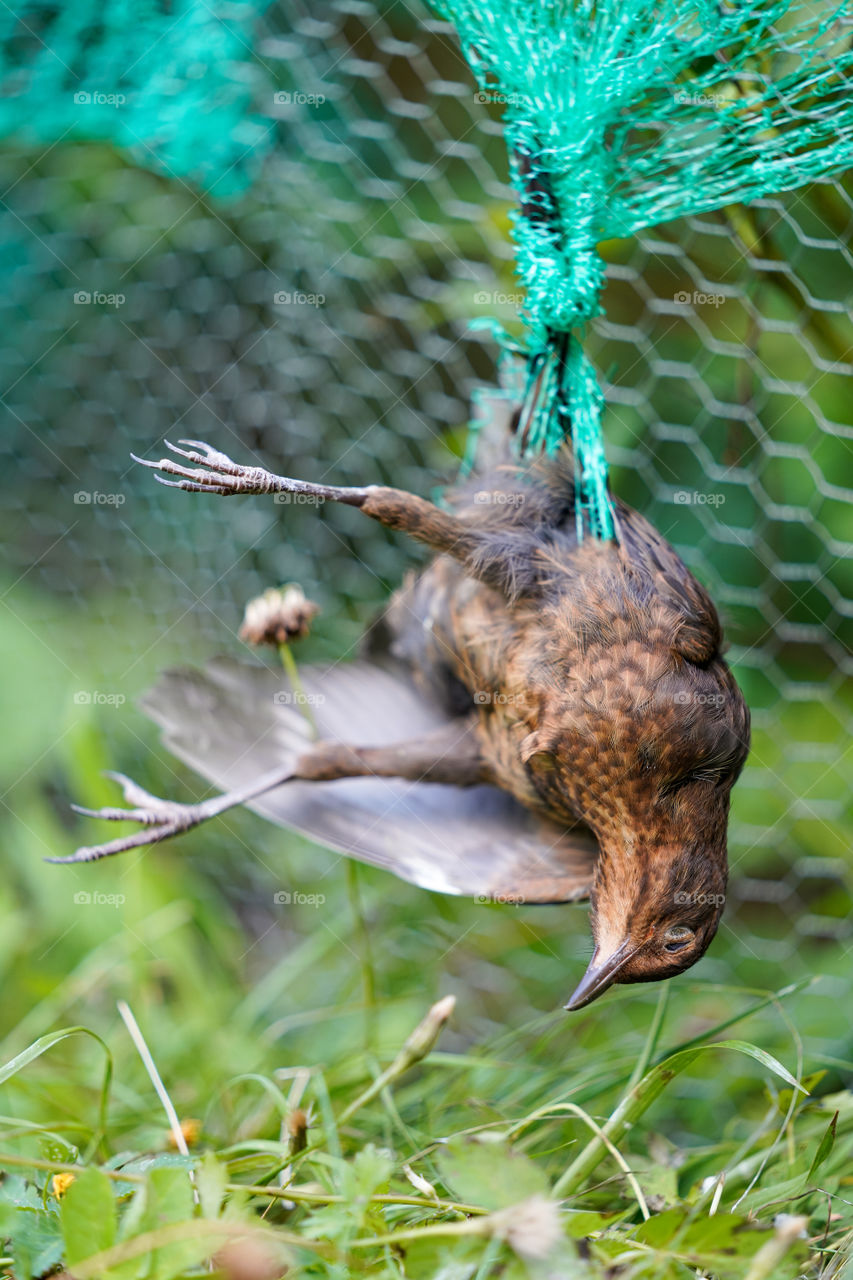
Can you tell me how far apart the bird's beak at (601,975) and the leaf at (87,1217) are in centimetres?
30

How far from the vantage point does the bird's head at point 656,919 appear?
66 centimetres

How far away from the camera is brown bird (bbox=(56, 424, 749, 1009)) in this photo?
0.66m

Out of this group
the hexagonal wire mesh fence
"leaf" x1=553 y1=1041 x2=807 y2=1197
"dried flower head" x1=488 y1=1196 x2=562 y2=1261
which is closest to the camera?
"dried flower head" x1=488 y1=1196 x2=562 y2=1261

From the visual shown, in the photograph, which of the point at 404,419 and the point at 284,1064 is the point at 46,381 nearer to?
the point at 404,419

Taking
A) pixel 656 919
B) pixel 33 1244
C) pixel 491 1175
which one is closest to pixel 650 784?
pixel 656 919

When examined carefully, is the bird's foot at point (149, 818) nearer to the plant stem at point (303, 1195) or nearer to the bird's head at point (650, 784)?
the plant stem at point (303, 1195)

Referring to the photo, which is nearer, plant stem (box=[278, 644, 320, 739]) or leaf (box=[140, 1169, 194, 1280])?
leaf (box=[140, 1169, 194, 1280])

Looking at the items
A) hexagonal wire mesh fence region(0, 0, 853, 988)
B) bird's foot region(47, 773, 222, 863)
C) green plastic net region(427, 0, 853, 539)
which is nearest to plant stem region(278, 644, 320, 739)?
bird's foot region(47, 773, 222, 863)

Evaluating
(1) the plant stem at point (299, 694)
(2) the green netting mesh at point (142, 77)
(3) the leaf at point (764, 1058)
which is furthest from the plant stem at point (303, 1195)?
(2) the green netting mesh at point (142, 77)

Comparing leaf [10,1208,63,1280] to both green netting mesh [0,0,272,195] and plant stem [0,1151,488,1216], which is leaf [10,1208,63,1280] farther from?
green netting mesh [0,0,272,195]

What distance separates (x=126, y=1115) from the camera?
43.4 inches

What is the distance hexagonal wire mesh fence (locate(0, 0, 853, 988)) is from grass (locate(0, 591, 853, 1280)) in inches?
4.3

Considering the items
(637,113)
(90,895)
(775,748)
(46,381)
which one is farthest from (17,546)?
(637,113)

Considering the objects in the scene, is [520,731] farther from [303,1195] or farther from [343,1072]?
[343,1072]
